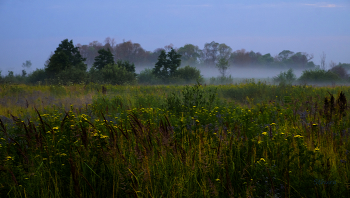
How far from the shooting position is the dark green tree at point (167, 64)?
123 feet

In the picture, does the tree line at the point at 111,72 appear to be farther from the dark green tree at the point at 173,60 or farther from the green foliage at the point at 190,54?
the green foliage at the point at 190,54

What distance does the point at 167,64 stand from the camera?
3766 cm

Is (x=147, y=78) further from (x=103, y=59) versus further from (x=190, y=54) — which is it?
(x=190, y=54)

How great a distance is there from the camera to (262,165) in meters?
2.18

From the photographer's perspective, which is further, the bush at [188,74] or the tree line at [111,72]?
the bush at [188,74]

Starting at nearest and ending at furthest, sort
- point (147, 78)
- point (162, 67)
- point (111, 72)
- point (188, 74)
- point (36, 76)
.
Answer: point (111, 72)
point (36, 76)
point (188, 74)
point (162, 67)
point (147, 78)

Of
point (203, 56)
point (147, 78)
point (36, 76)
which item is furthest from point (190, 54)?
point (36, 76)

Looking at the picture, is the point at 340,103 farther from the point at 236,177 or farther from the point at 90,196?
the point at 90,196

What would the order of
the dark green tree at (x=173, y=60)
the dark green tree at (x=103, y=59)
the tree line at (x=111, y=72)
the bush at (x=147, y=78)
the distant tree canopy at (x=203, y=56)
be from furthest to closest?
the distant tree canopy at (x=203, y=56)
the bush at (x=147, y=78)
the dark green tree at (x=173, y=60)
the dark green tree at (x=103, y=59)
the tree line at (x=111, y=72)

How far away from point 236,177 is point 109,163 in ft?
4.30

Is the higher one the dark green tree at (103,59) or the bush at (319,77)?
the dark green tree at (103,59)

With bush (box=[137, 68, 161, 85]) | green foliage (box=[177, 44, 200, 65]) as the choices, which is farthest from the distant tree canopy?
bush (box=[137, 68, 161, 85])

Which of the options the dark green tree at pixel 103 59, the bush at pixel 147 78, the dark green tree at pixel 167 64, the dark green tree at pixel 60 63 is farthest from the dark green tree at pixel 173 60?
the dark green tree at pixel 60 63

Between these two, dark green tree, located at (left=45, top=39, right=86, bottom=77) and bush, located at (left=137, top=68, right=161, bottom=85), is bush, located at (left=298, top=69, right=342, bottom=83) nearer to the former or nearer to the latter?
bush, located at (left=137, top=68, right=161, bottom=85)
